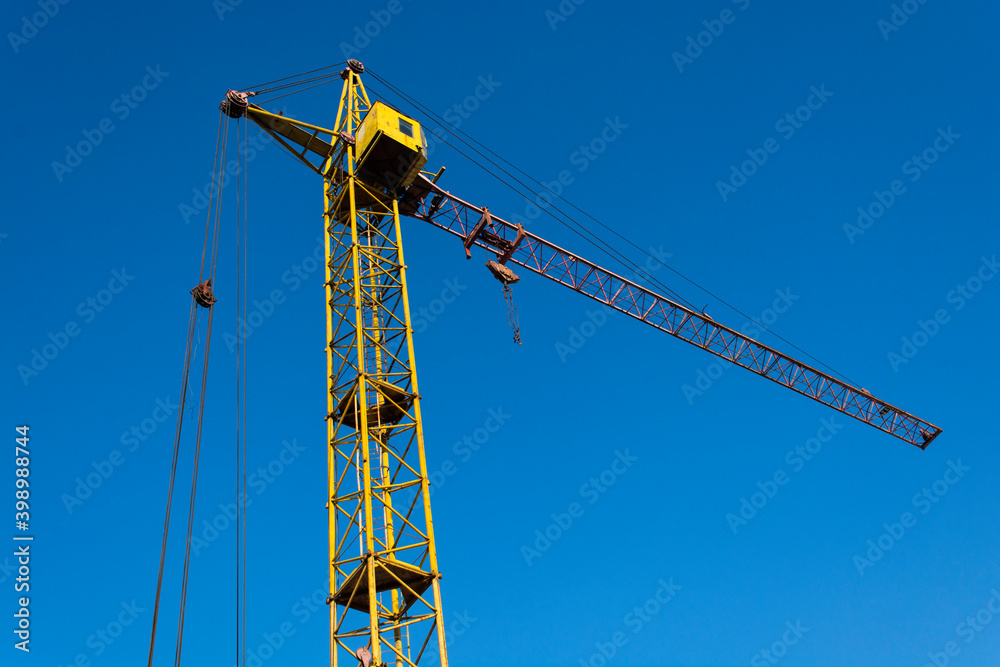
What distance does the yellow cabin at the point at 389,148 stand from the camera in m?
35.8

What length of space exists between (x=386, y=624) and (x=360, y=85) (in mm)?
21864

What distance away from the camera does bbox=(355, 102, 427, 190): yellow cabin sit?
3581cm

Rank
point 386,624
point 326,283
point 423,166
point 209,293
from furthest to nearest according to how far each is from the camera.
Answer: point 423,166 → point 326,283 → point 209,293 → point 386,624

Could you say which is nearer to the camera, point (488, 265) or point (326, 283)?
point (326, 283)

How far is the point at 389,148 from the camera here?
3606 centimetres

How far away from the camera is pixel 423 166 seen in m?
37.3

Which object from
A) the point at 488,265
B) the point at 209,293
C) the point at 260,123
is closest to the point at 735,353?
the point at 488,265

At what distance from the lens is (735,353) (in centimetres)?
5912

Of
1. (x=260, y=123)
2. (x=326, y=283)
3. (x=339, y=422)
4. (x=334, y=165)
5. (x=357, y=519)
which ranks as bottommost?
(x=357, y=519)

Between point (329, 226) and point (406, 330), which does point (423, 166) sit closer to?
point (329, 226)

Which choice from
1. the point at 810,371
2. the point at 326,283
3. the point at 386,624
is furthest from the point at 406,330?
the point at 810,371

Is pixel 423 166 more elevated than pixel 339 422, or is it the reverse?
pixel 423 166

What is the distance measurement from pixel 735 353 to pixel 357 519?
35347 millimetres

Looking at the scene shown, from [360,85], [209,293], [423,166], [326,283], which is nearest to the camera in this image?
[209,293]
